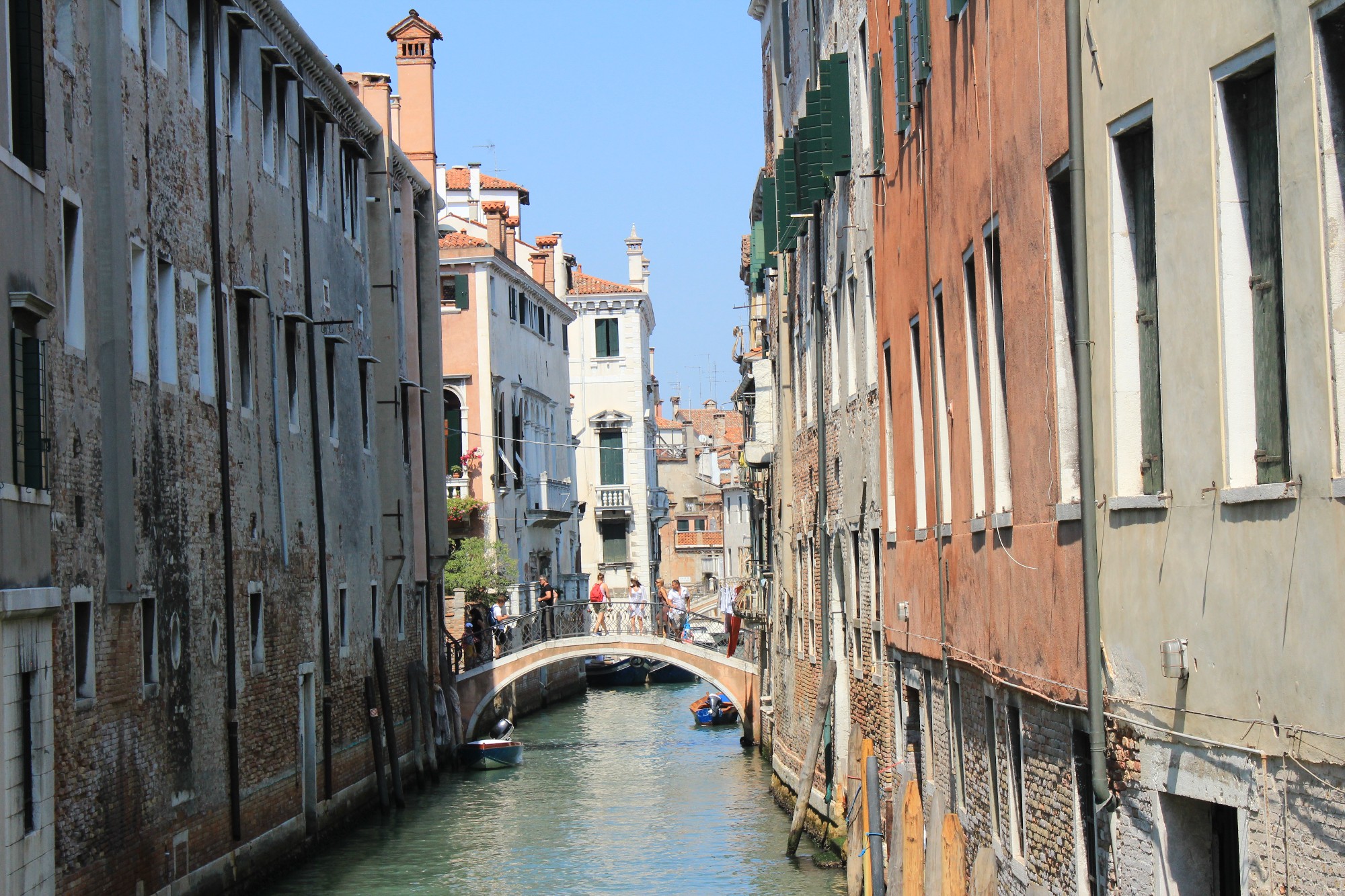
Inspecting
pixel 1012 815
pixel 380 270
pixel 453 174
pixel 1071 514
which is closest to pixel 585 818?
pixel 380 270

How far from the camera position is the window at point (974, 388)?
388 inches

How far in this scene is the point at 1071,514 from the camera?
24.4ft

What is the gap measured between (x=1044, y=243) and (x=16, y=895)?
7225 millimetres

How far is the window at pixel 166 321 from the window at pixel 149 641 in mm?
2005

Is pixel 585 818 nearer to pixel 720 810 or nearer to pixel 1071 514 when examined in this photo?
pixel 720 810

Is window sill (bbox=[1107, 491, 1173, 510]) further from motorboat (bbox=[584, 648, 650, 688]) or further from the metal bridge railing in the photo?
motorboat (bbox=[584, 648, 650, 688])

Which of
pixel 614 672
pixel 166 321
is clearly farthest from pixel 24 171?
pixel 614 672

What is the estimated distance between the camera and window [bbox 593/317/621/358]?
5534 cm

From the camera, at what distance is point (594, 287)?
55.4 metres

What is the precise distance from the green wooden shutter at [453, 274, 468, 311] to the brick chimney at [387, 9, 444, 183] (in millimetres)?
7693

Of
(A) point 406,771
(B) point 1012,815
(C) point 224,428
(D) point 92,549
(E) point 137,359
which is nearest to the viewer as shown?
(B) point 1012,815

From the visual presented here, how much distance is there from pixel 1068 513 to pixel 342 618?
15762 mm

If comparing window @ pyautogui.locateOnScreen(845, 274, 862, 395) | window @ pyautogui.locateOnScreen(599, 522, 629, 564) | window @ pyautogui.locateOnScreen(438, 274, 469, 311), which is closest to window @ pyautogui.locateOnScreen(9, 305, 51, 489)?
window @ pyautogui.locateOnScreen(845, 274, 862, 395)

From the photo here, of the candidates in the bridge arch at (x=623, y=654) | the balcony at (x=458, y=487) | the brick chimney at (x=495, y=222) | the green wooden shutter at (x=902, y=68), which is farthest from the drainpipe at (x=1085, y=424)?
the brick chimney at (x=495, y=222)
